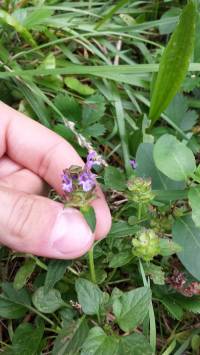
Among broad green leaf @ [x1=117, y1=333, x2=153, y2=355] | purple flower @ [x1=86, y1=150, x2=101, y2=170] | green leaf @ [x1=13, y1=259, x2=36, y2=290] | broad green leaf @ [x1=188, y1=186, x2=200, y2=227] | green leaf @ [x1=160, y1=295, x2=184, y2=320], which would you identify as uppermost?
purple flower @ [x1=86, y1=150, x2=101, y2=170]

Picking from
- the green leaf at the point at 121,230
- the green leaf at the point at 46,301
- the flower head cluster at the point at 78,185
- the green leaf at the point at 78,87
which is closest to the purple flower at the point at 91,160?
the flower head cluster at the point at 78,185

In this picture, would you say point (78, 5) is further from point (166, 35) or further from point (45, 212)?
point (45, 212)

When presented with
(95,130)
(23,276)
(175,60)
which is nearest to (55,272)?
(23,276)

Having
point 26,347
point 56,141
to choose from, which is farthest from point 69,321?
point 56,141

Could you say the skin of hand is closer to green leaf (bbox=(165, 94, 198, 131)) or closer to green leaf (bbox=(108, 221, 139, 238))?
green leaf (bbox=(108, 221, 139, 238))

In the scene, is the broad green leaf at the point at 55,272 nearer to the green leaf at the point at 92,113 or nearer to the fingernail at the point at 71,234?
the fingernail at the point at 71,234

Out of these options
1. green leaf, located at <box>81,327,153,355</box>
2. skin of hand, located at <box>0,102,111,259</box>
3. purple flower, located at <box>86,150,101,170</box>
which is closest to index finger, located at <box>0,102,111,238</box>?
skin of hand, located at <box>0,102,111,259</box>
